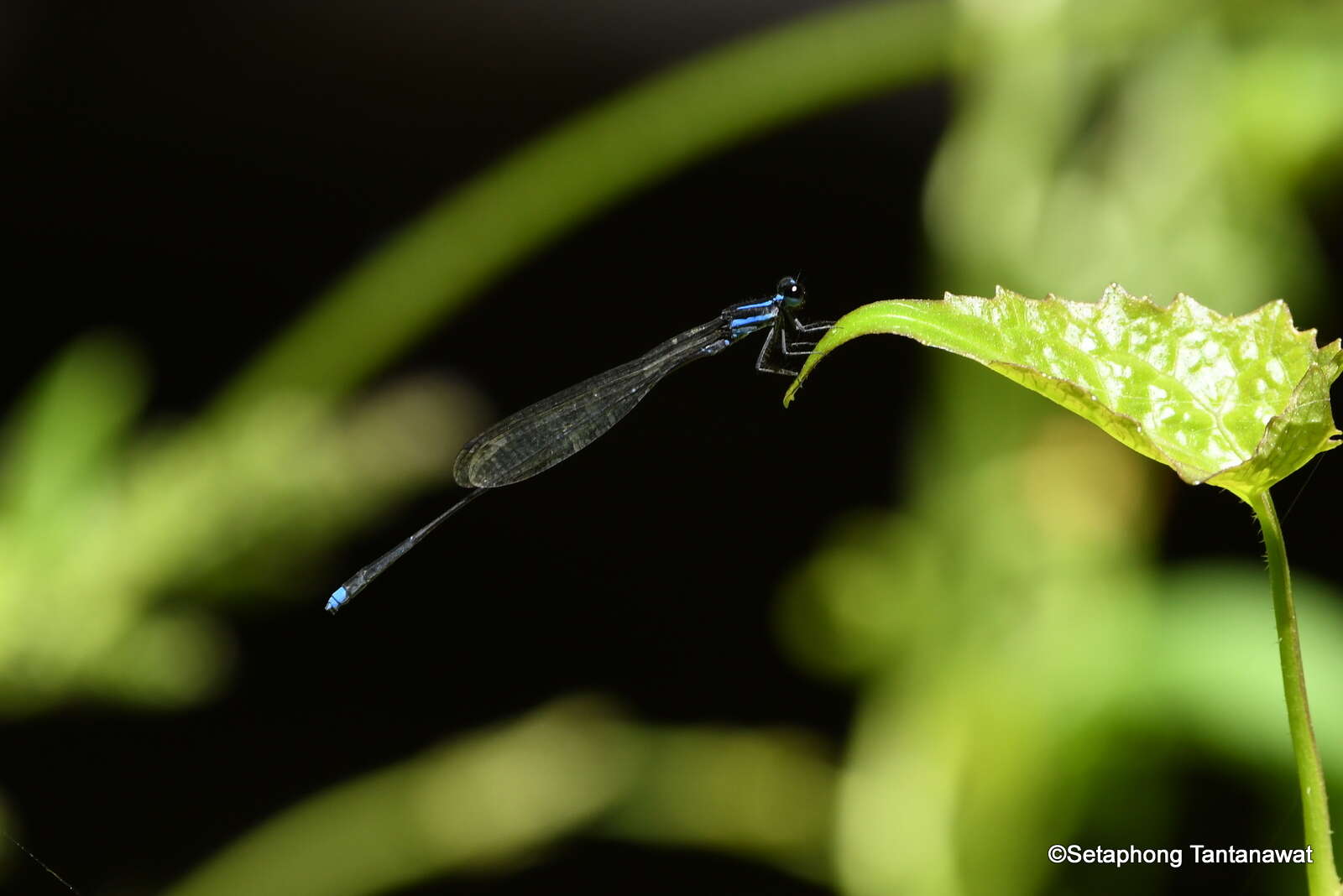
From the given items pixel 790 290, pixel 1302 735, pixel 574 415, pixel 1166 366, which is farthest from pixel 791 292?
pixel 1302 735

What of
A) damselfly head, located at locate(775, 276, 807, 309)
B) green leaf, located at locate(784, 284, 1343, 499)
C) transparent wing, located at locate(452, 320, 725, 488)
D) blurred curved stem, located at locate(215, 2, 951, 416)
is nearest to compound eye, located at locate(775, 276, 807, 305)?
damselfly head, located at locate(775, 276, 807, 309)

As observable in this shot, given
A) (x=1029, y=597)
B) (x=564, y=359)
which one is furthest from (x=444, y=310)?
(x=1029, y=597)

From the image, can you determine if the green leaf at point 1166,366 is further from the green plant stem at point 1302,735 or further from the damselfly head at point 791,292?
the damselfly head at point 791,292

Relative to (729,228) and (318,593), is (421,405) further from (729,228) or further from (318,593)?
(729,228)

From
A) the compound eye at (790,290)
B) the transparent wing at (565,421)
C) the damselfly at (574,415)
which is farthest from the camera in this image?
the transparent wing at (565,421)

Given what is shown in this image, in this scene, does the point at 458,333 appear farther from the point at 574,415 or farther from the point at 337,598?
the point at 337,598

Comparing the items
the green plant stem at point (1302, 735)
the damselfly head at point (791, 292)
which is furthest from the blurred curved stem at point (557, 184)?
the green plant stem at point (1302, 735)
